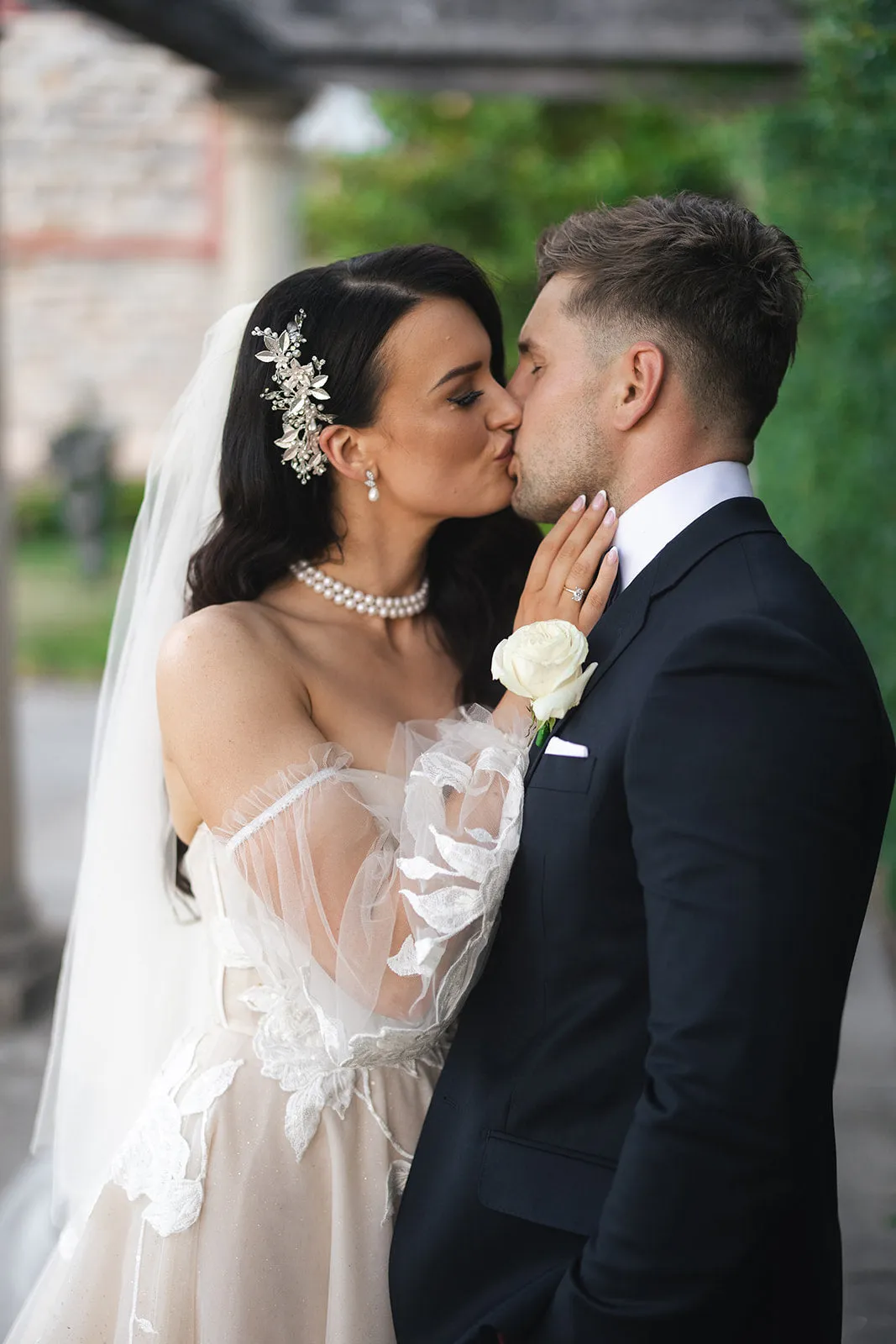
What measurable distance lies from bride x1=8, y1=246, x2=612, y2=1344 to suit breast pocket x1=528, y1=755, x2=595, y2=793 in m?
0.07

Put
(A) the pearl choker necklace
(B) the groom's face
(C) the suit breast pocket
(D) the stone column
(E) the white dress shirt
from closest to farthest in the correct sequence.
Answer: (C) the suit breast pocket
(E) the white dress shirt
(B) the groom's face
(A) the pearl choker necklace
(D) the stone column

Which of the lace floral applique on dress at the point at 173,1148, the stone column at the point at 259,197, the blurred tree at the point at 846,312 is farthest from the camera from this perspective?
the stone column at the point at 259,197

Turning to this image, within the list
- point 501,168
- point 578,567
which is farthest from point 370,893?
point 501,168

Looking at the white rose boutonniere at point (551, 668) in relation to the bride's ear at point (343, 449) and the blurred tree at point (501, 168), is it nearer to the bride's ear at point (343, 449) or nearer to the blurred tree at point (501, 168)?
the bride's ear at point (343, 449)

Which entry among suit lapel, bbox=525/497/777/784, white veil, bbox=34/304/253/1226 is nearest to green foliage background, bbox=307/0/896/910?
suit lapel, bbox=525/497/777/784

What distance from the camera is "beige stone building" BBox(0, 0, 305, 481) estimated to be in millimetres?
16125

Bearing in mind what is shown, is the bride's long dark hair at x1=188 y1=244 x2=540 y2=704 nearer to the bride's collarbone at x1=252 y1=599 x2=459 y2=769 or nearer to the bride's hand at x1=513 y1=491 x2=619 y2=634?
the bride's collarbone at x1=252 y1=599 x2=459 y2=769

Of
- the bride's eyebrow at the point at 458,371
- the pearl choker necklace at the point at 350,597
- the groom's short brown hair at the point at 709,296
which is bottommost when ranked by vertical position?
the pearl choker necklace at the point at 350,597

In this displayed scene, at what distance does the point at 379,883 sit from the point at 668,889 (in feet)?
1.88

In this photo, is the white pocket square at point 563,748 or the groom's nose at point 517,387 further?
the groom's nose at point 517,387

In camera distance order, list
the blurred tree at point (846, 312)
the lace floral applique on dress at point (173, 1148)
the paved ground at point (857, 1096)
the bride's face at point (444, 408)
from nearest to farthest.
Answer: the lace floral applique on dress at point (173, 1148) → the bride's face at point (444, 408) → the paved ground at point (857, 1096) → the blurred tree at point (846, 312)

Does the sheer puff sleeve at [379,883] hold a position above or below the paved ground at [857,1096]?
above

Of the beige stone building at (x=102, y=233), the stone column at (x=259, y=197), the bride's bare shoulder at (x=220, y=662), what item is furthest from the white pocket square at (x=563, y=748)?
the beige stone building at (x=102, y=233)

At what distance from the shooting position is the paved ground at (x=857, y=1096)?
11.0ft
